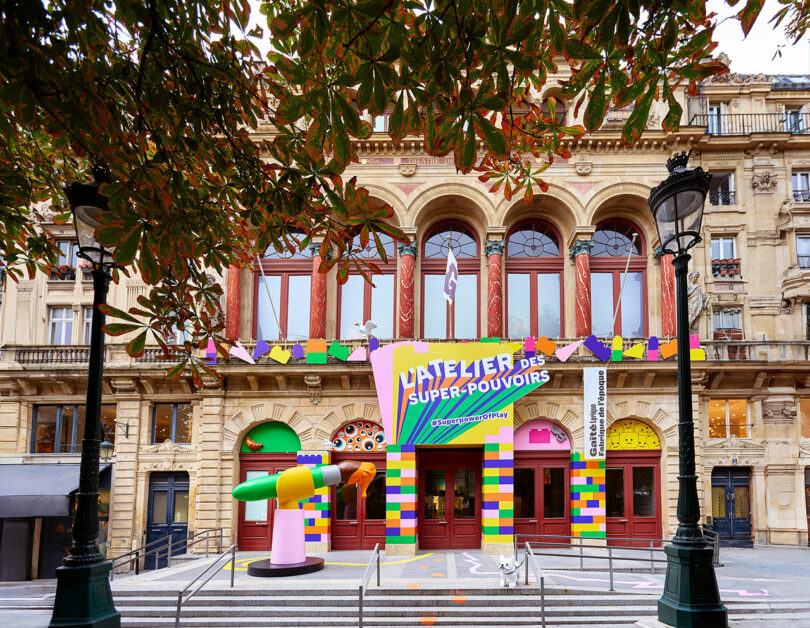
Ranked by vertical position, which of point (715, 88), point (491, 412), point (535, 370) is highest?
point (715, 88)

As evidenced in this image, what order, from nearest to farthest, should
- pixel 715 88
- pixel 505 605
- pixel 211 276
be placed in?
1. pixel 505 605
2. pixel 211 276
3. pixel 715 88

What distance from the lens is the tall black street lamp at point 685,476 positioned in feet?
22.9

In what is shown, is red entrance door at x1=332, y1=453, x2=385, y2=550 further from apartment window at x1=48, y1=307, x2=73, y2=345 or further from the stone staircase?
apartment window at x1=48, y1=307, x2=73, y2=345

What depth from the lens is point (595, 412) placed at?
2025 centimetres

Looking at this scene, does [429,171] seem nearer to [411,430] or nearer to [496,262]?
[496,262]

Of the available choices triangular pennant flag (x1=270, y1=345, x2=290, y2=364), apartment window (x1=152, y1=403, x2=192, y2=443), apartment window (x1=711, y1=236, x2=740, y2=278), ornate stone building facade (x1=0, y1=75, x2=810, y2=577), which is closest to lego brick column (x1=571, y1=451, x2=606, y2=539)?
ornate stone building facade (x1=0, y1=75, x2=810, y2=577)

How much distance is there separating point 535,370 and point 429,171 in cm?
802

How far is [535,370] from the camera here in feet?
65.3

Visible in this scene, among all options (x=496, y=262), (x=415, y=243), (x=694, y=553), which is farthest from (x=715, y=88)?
(x=694, y=553)

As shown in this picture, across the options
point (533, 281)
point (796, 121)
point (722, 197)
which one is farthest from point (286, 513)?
point (796, 121)

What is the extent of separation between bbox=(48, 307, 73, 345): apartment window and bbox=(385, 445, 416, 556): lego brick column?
1263 centimetres

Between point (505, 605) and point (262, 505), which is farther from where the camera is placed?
point (262, 505)

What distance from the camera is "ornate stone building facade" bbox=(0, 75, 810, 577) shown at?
20.7 meters

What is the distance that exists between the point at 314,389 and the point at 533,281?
8.71m
